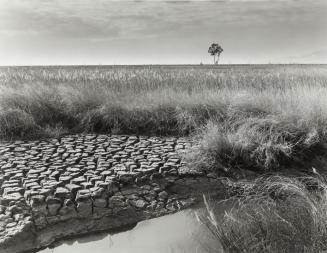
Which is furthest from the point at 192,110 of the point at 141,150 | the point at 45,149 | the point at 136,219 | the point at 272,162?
the point at 136,219

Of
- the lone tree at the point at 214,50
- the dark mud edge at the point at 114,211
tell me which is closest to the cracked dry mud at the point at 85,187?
the dark mud edge at the point at 114,211

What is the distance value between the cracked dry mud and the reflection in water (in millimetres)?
148

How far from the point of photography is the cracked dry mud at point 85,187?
4258 millimetres

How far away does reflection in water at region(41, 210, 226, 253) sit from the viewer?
13.1ft

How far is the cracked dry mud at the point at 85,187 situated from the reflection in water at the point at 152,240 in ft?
0.49

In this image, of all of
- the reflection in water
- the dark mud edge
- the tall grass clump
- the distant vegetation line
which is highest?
the distant vegetation line

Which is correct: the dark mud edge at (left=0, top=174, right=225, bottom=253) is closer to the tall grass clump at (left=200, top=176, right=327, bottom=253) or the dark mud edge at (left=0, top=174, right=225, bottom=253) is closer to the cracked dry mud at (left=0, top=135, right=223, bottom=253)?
the cracked dry mud at (left=0, top=135, right=223, bottom=253)

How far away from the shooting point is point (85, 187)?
4824 millimetres

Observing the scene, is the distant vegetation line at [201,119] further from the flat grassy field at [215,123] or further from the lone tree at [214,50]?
the lone tree at [214,50]

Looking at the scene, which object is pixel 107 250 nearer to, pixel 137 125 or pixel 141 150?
pixel 141 150

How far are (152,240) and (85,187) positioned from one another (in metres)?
1.16

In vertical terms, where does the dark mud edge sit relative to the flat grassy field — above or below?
below

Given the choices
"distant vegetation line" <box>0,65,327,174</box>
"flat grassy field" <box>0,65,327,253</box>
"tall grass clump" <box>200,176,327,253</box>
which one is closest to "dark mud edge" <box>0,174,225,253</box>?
"flat grassy field" <box>0,65,327,253</box>

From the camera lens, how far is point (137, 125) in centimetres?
734
